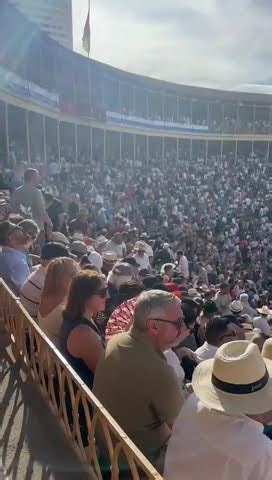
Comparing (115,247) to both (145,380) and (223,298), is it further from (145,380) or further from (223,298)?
(145,380)

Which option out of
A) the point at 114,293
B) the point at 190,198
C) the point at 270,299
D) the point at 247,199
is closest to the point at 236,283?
the point at 270,299

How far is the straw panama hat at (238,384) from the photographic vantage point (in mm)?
2131

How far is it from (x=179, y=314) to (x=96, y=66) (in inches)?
1232

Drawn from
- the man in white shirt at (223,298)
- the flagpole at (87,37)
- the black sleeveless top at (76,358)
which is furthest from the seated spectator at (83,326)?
the flagpole at (87,37)

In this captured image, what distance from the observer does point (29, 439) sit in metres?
3.29

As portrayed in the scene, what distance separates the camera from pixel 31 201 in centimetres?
754

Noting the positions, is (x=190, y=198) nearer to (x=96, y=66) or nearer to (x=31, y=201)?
(x=96, y=66)

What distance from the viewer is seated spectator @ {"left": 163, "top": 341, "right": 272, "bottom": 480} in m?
1.97

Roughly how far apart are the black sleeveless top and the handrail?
87mm

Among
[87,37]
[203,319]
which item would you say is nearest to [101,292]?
[203,319]

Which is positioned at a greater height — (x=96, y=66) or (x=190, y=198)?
(x=96, y=66)

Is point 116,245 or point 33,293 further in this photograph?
point 116,245

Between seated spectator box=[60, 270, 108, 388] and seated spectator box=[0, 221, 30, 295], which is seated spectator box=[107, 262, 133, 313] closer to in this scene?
seated spectator box=[0, 221, 30, 295]

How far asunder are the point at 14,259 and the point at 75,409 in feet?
8.92
